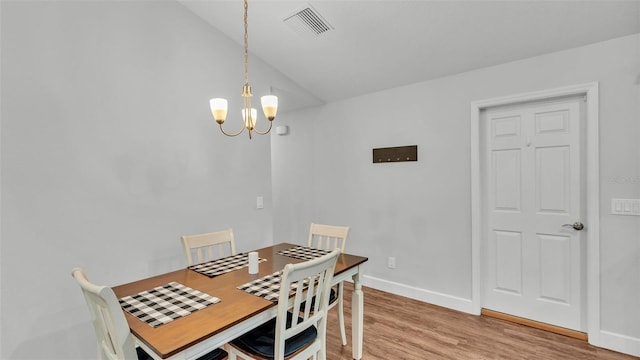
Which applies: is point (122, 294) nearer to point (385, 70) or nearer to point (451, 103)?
point (385, 70)

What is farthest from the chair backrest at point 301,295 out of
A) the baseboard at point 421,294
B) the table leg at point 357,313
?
the baseboard at point 421,294

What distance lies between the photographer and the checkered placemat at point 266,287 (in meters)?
1.44

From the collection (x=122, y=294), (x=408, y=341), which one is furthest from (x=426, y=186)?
(x=122, y=294)

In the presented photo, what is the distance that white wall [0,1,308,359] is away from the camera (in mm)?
1683

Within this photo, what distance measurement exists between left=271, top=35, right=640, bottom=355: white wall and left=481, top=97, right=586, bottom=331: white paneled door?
172 mm

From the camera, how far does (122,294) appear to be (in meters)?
1.46

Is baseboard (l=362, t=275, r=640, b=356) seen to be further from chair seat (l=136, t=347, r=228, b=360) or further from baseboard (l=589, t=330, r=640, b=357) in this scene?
chair seat (l=136, t=347, r=228, b=360)

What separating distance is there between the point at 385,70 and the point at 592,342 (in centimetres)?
283

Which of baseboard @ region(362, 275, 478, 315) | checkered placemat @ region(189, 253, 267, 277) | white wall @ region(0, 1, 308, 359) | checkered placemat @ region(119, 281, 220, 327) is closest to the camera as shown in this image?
checkered placemat @ region(119, 281, 220, 327)

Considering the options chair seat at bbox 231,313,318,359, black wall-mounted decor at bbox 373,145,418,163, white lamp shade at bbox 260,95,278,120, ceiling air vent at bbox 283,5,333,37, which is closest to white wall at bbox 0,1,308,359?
ceiling air vent at bbox 283,5,333,37

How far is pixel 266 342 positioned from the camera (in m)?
1.48

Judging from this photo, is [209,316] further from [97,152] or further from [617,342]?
[617,342]

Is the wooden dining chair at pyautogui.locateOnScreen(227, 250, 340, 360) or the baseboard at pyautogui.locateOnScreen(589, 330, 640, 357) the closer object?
the wooden dining chair at pyautogui.locateOnScreen(227, 250, 340, 360)

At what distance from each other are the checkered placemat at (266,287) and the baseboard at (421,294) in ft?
6.39
